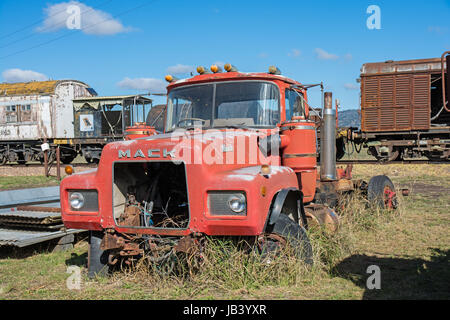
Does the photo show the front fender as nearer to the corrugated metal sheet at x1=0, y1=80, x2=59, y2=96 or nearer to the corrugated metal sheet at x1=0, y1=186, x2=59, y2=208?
the corrugated metal sheet at x1=0, y1=186, x2=59, y2=208

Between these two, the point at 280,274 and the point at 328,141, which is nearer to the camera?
the point at 280,274

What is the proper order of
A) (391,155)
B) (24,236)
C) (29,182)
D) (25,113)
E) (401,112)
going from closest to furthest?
1. (24,236)
2. (29,182)
3. (401,112)
4. (391,155)
5. (25,113)

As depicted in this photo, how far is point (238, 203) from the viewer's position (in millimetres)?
3521

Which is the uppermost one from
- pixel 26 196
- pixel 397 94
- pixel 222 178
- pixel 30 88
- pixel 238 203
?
pixel 30 88

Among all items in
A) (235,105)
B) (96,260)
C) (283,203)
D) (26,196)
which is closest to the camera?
(283,203)

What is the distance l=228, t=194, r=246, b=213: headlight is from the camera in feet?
11.5

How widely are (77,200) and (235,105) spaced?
2.08 m

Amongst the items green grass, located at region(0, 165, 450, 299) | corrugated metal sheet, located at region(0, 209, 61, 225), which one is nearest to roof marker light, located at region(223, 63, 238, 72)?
green grass, located at region(0, 165, 450, 299)

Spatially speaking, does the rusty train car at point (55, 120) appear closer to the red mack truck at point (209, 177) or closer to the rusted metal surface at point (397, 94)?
the rusted metal surface at point (397, 94)

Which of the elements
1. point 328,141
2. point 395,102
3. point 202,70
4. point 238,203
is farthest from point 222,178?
point 395,102

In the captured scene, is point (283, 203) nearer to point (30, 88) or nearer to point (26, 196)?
point (26, 196)

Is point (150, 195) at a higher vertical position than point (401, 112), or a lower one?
lower

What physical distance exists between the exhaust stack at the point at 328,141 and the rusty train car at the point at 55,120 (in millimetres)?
17369
